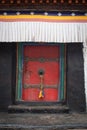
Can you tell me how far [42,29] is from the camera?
1007 centimetres

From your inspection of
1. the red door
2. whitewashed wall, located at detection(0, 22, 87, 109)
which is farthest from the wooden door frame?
whitewashed wall, located at detection(0, 22, 87, 109)

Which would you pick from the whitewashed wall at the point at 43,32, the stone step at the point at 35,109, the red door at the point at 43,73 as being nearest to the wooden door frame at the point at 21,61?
the red door at the point at 43,73

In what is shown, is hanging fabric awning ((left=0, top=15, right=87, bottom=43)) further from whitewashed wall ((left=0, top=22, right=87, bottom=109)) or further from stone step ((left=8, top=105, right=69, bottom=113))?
stone step ((left=8, top=105, right=69, bottom=113))

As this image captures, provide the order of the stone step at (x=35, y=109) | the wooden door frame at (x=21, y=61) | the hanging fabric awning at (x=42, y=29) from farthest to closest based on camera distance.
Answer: the wooden door frame at (x=21, y=61) → the stone step at (x=35, y=109) → the hanging fabric awning at (x=42, y=29)

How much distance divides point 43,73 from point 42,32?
4.92 feet

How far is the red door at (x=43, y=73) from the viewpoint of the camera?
1083 cm

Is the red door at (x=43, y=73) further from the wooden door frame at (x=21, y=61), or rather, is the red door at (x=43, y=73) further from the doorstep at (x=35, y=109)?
the doorstep at (x=35, y=109)

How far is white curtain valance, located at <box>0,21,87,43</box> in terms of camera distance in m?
10.0

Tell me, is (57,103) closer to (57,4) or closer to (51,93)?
(51,93)

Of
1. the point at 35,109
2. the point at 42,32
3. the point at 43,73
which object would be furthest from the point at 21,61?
the point at 35,109

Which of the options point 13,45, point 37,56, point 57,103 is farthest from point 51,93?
point 13,45

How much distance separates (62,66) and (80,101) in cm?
129

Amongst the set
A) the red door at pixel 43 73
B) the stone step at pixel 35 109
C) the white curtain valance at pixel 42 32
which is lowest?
the stone step at pixel 35 109

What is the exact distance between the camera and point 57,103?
1073 cm
